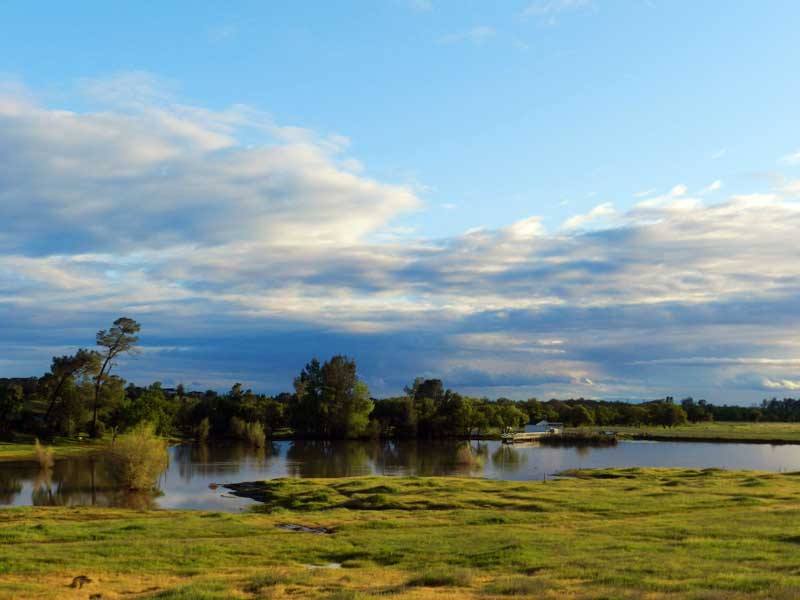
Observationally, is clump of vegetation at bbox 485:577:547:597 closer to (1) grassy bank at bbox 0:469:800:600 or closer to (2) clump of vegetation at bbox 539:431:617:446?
(1) grassy bank at bbox 0:469:800:600

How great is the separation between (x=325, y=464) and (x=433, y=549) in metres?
77.0

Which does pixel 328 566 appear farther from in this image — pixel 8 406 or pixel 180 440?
pixel 180 440

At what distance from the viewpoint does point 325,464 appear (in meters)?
106

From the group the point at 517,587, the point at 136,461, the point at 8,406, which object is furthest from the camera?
the point at 8,406

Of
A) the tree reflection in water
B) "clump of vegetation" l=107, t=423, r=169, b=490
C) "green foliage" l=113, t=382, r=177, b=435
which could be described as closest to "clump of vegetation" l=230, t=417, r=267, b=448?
"green foliage" l=113, t=382, r=177, b=435

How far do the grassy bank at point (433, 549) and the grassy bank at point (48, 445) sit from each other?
57.5m

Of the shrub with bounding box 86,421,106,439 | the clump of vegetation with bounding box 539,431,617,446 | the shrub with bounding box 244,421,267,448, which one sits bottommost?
the clump of vegetation with bounding box 539,431,617,446

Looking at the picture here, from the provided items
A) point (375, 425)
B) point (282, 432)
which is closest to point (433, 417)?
point (375, 425)

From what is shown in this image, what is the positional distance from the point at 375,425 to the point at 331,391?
44.7ft

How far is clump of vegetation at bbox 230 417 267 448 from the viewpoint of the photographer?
140 m

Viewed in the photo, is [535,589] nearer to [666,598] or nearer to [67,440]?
[666,598]

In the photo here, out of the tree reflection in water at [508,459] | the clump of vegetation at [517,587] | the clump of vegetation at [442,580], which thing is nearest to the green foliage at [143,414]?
the tree reflection in water at [508,459]

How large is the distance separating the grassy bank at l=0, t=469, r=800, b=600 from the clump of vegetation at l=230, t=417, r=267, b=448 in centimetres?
8699

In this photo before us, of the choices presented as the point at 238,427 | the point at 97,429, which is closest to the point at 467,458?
the point at 238,427
